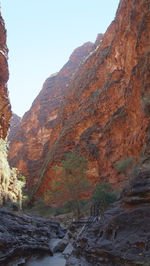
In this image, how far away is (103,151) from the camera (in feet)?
84.9

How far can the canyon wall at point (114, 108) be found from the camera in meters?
17.8

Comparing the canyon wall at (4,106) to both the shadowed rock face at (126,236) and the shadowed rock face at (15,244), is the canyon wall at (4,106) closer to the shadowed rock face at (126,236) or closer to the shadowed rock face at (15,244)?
the shadowed rock face at (15,244)

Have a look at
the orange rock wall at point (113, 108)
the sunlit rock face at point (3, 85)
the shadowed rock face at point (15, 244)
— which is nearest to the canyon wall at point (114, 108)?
the orange rock wall at point (113, 108)

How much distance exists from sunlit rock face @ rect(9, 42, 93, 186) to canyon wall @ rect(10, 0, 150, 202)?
696 cm

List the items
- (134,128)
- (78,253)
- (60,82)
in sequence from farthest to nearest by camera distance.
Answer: (60,82)
(134,128)
(78,253)

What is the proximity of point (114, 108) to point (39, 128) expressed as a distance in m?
35.9

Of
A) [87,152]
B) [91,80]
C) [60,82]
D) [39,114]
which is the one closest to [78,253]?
[87,152]

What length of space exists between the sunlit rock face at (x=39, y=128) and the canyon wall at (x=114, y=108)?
22.8ft

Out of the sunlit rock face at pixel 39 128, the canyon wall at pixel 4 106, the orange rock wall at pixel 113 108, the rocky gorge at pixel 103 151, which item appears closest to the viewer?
the rocky gorge at pixel 103 151

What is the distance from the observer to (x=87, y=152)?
89.5ft

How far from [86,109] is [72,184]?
17.3 m

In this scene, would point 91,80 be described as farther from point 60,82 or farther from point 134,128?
point 60,82

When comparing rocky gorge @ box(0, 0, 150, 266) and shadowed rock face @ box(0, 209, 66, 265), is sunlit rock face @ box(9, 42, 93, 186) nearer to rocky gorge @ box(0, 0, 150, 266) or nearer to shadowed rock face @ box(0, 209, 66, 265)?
rocky gorge @ box(0, 0, 150, 266)

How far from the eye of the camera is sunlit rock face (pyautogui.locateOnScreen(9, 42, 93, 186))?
49.5 meters
